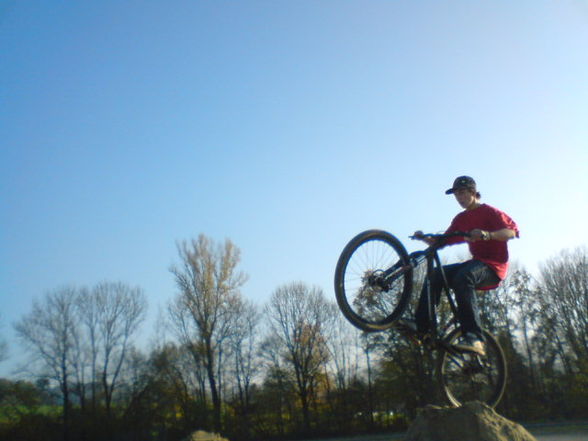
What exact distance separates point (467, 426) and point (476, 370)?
0.79 meters

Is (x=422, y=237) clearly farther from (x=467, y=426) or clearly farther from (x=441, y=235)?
(x=467, y=426)

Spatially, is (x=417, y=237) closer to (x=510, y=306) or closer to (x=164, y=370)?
(x=510, y=306)

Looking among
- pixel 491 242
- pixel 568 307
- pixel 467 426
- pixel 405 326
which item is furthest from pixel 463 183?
pixel 568 307

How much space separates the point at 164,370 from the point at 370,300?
123ft

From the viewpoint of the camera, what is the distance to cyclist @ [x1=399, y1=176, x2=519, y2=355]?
515 cm

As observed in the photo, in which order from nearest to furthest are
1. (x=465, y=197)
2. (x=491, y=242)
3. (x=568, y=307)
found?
(x=491, y=242)
(x=465, y=197)
(x=568, y=307)

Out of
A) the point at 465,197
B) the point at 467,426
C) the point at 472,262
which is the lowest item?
the point at 467,426

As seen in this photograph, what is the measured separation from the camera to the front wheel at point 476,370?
5332 mm

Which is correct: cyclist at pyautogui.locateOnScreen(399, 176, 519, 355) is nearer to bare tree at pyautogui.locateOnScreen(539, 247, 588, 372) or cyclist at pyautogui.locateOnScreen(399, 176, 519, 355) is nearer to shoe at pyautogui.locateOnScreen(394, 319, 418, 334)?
shoe at pyautogui.locateOnScreen(394, 319, 418, 334)

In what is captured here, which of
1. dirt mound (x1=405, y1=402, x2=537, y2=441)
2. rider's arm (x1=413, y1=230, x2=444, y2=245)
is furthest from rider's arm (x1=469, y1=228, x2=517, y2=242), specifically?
dirt mound (x1=405, y1=402, x2=537, y2=441)

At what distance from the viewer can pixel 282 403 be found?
39.9 metres

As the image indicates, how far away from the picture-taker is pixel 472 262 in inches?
209

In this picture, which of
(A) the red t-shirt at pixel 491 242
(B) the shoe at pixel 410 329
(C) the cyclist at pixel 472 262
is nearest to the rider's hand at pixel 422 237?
(C) the cyclist at pixel 472 262

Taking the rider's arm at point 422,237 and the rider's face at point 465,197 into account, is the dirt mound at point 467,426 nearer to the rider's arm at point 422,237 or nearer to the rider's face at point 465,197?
the rider's arm at point 422,237
